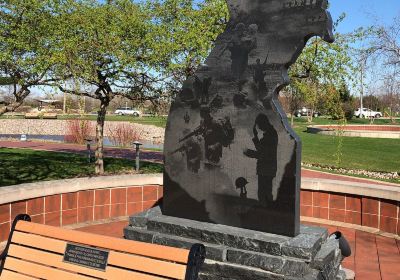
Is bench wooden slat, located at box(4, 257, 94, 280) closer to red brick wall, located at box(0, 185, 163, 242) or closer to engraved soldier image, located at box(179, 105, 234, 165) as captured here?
engraved soldier image, located at box(179, 105, 234, 165)

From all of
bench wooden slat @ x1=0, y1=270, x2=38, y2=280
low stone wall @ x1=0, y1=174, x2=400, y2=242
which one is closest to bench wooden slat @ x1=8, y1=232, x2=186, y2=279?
bench wooden slat @ x1=0, y1=270, x2=38, y2=280

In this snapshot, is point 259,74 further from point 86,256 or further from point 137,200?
point 137,200

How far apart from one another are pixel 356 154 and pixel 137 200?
16013mm

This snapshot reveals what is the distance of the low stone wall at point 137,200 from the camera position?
6480 mm

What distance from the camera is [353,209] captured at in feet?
23.9

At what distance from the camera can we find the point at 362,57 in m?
14.7

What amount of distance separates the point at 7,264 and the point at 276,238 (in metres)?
2.37

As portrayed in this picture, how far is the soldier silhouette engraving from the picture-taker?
4.37 meters

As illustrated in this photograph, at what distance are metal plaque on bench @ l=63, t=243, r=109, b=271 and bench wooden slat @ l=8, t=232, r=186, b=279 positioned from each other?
5 cm

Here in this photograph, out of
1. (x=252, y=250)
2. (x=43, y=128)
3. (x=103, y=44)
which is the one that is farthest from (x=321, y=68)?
(x=43, y=128)

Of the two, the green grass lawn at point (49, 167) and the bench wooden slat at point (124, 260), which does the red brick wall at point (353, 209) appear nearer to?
the bench wooden slat at point (124, 260)

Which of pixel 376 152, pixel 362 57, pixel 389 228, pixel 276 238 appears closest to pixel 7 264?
pixel 276 238

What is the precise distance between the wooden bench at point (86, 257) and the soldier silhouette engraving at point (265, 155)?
1.53 meters

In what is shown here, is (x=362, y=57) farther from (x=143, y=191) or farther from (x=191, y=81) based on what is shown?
(x=191, y=81)
